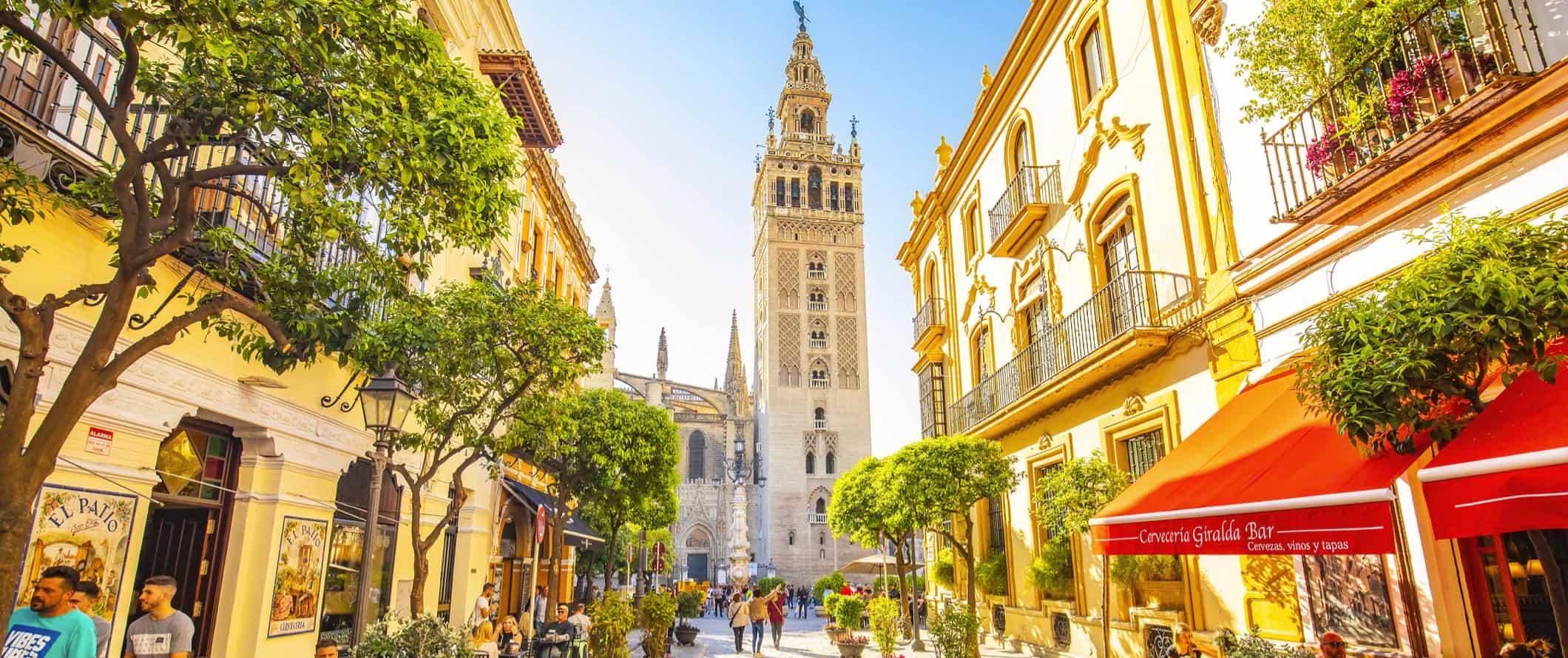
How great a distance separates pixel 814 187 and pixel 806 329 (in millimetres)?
11752

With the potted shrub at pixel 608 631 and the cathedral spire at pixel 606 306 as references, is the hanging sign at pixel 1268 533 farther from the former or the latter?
the cathedral spire at pixel 606 306

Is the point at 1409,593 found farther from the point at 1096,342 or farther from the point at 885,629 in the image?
the point at 885,629

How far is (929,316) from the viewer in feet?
70.0

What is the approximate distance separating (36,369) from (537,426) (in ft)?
22.8

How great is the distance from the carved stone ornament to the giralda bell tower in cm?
4923

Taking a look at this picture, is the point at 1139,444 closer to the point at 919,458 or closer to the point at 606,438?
→ the point at 919,458

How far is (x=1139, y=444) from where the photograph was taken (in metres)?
11.0

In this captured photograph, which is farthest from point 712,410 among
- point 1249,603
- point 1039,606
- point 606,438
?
point 1249,603

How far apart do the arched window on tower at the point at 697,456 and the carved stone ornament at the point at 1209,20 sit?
58.2 m

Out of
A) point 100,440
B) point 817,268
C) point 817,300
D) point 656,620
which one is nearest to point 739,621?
point 656,620

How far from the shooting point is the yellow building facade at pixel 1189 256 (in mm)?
5863

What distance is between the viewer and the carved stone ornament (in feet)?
Answer: 29.7

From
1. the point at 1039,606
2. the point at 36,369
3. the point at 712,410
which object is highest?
the point at 712,410

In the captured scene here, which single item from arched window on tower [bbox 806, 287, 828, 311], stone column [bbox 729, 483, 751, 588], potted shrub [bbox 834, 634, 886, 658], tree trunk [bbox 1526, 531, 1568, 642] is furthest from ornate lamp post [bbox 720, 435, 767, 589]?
tree trunk [bbox 1526, 531, 1568, 642]
